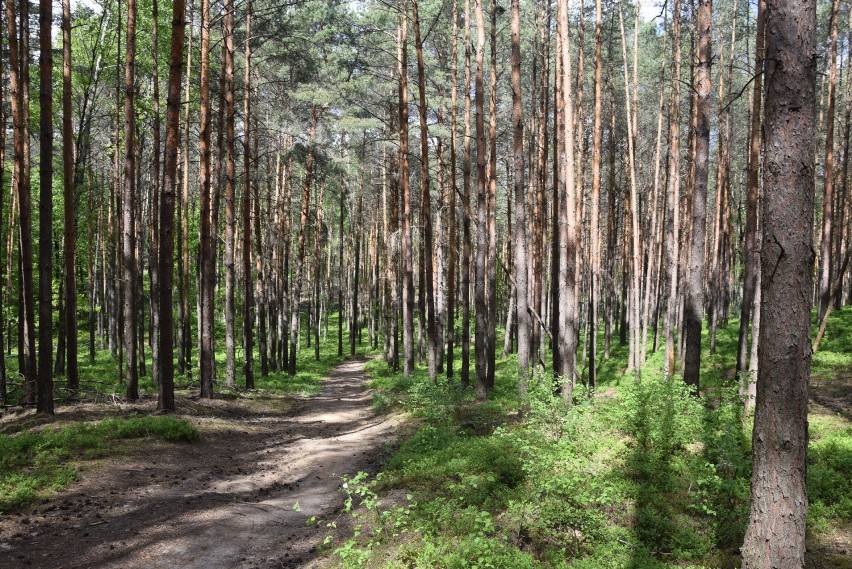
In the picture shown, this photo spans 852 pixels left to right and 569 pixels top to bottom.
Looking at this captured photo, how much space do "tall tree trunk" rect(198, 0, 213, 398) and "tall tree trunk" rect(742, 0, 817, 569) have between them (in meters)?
13.6

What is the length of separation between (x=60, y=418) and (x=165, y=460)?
3096 mm

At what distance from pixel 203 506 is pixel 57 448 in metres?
3.30

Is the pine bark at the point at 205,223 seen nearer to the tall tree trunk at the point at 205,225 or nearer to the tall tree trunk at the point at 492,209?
the tall tree trunk at the point at 205,225

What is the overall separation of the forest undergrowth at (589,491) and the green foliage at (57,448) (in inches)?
174

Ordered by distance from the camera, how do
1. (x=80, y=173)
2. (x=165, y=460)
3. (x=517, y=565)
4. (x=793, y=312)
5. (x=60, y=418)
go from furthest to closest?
(x=80, y=173) < (x=60, y=418) < (x=165, y=460) < (x=517, y=565) < (x=793, y=312)

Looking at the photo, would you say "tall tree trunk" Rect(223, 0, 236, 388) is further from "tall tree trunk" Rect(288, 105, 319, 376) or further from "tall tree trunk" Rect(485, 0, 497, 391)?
"tall tree trunk" Rect(485, 0, 497, 391)

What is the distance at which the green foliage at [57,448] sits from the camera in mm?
7465

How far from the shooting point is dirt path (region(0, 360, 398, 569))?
236 inches

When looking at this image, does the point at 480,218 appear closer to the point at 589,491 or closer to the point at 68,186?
the point at 589,491

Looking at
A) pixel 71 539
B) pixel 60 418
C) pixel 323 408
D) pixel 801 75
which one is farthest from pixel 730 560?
pixel 323 408

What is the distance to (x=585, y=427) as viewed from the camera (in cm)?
898

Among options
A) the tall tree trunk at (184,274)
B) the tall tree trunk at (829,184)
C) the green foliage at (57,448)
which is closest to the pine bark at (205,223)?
the green foliage at (57,448)

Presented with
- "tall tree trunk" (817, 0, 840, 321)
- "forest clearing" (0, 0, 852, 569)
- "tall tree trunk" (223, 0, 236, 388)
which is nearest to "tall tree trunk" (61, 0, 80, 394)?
"forest clearing" (0, 0, 852, 569)

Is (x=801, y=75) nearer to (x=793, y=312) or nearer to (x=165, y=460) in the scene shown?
(x=793, y=312)
